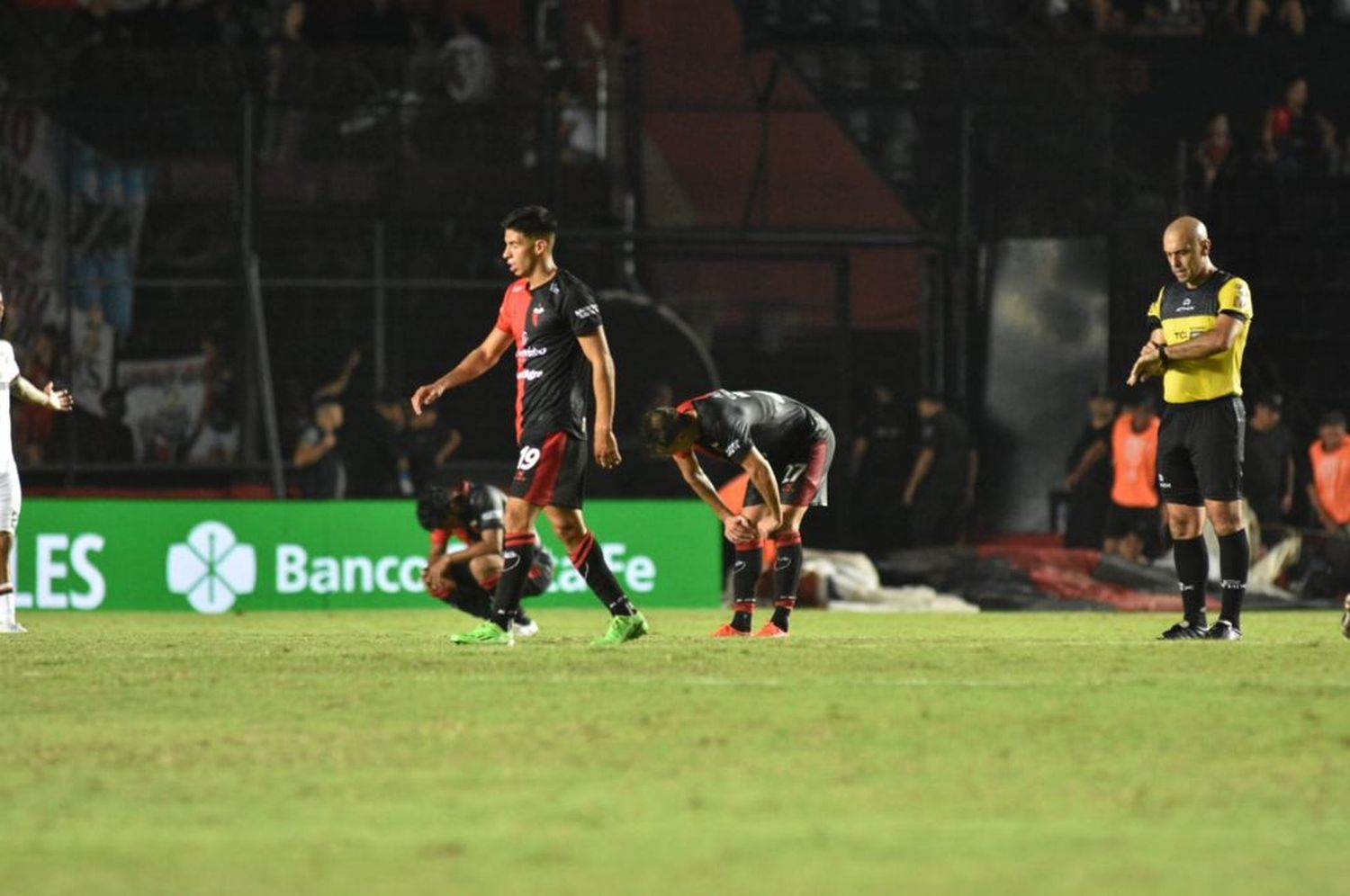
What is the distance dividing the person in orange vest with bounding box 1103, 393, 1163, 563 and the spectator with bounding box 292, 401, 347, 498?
7.41 metres

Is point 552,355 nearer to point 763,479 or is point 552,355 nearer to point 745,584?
point 763,479

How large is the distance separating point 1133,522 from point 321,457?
7816mm

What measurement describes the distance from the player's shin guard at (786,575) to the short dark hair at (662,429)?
4.30ft

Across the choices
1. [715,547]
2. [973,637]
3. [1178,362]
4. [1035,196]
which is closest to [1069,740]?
[1178,362]

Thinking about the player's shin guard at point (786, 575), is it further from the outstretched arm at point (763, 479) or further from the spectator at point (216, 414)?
the spectator at point (216, 414)

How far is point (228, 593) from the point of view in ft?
70.2

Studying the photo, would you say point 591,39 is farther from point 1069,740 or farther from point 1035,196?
point 1069,740

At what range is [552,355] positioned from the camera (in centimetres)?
1224

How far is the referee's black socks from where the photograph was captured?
1372 centimetres

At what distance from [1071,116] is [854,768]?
16.3 m

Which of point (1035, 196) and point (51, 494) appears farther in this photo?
point (1035, 196)

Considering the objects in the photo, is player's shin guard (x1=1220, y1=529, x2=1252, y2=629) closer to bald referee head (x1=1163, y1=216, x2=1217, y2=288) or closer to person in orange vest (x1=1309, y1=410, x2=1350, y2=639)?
bald referee head (x1=1163, y1=216, x2=1217, y2=288)

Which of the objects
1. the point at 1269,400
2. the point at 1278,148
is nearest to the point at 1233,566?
the point at 1269,400

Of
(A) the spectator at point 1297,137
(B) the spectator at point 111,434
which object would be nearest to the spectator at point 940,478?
(A) the spectator at point 1297,137
